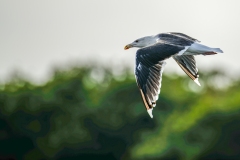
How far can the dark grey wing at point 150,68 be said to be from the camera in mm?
23641

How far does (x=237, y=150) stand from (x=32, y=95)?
14475 millimetres

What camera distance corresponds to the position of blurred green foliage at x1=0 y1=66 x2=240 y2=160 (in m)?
53.5

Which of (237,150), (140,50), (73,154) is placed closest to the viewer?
(140,50)

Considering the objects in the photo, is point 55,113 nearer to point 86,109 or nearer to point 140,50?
→ point 86,109

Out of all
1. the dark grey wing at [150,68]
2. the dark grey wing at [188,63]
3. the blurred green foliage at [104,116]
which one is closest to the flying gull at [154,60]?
the dark grey wing at [150,68]

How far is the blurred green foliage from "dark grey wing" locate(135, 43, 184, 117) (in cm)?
2736

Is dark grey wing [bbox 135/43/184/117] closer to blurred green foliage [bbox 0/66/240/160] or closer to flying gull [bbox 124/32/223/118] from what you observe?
flying gull [bbox 124/32/223/118]

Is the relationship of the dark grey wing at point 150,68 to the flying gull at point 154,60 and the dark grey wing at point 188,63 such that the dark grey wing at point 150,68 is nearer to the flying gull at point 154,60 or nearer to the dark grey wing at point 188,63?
the flying gull at point 154,60

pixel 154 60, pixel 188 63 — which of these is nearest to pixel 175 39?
pixel 188 63

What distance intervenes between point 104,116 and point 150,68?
34.9 m

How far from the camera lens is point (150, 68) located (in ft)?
78.0

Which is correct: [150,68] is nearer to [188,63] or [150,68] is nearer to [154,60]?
[154,60]

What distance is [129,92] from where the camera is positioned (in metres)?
60.0

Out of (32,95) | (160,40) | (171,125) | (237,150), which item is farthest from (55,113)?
(160,40)
